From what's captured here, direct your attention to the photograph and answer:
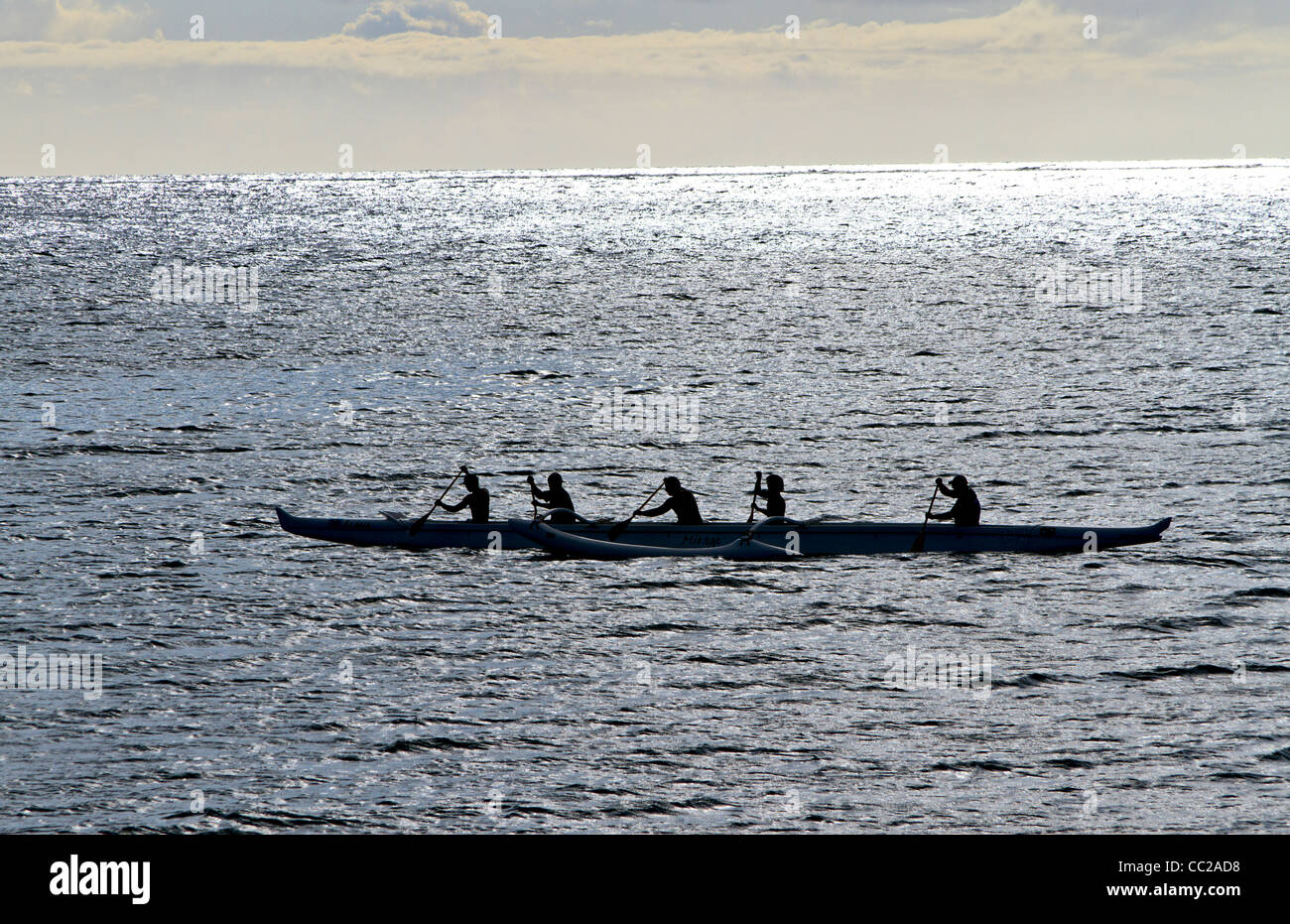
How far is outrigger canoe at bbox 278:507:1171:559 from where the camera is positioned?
26.2 metres

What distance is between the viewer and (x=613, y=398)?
167ft

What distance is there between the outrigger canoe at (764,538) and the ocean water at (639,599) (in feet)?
1.74

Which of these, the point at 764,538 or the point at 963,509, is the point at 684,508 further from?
the point at 963,509

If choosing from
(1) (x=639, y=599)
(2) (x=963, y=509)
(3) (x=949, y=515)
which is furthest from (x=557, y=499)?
(2) (x=963, y=509)

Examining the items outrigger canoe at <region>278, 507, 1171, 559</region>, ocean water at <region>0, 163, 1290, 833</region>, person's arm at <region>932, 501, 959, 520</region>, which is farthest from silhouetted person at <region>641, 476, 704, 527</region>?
person's arm at <region>932, 501, 959, 520</region>

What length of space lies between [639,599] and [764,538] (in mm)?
3340

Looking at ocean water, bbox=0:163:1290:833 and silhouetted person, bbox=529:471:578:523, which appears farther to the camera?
silhouetted person, bbox=529:471:578:523

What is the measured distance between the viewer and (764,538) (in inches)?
1032

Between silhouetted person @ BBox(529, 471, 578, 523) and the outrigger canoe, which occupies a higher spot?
silhouetted person @ BBox(529, 471, 578, 523)

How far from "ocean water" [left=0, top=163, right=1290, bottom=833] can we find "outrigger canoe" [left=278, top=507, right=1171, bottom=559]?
20.8 inches

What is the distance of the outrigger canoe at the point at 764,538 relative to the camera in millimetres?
26250

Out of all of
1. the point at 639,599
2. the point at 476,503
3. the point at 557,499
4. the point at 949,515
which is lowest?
the point at 639,599

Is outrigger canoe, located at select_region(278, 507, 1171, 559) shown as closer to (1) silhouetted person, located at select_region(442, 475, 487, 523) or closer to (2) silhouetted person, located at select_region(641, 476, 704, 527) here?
(2) silhouetted person, located at select_region(641, 476, 704, 527)
